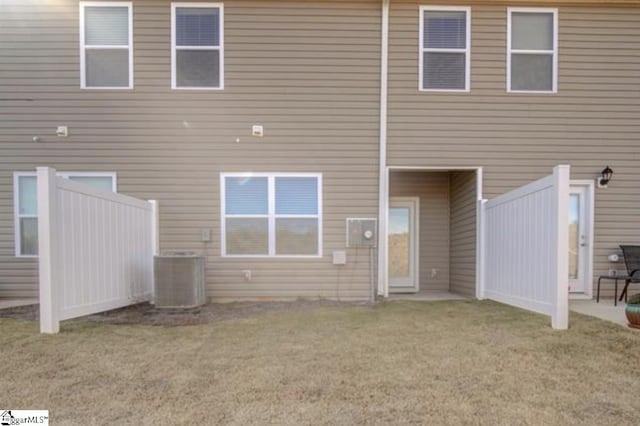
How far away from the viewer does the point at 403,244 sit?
750cm

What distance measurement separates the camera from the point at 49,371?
3.02 meters

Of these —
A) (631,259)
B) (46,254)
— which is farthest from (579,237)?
(46,254)

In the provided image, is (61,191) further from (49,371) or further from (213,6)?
(213,6)

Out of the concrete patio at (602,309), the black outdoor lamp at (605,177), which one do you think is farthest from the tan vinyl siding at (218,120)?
the black outdoor lamp at (605,177)

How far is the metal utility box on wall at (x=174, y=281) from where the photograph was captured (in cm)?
554

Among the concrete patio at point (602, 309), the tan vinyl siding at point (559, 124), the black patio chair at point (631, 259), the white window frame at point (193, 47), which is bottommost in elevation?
the concrete patio at point (602, 309)

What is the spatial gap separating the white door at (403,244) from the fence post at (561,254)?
3240 mm

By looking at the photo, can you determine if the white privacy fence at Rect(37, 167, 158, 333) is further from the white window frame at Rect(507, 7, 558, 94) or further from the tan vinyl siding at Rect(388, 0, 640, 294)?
the white window frame at Rect(507, 7, 558, 94)

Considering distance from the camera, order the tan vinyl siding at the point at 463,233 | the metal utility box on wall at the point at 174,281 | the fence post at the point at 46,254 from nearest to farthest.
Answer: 1. the fence post at the point at 46,254
2. the metal utility box on wall at the point at 174,281
3. the tan vinyl siding at the point at 463,233

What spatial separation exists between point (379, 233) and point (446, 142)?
1858 mm

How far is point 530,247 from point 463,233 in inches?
77.8

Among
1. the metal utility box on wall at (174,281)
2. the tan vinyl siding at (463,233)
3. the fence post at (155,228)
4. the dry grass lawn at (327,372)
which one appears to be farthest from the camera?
the tan vinyl siding at (463,233)

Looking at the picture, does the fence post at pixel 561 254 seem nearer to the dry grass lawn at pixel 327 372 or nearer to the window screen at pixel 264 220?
the dry grass lawn at pixel 327 372

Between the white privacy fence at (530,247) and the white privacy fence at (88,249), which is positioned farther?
the white privacy fence at (530,247)
